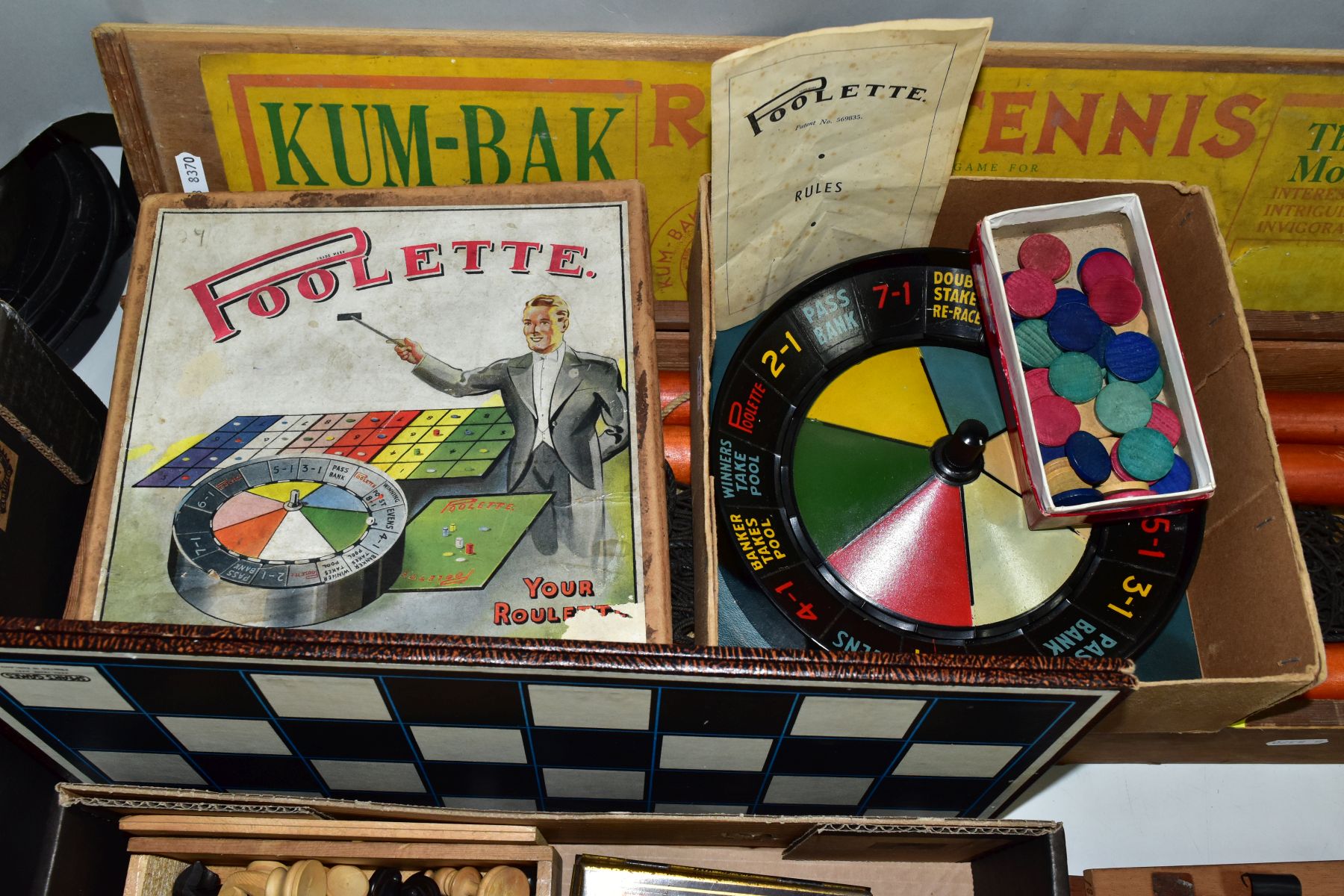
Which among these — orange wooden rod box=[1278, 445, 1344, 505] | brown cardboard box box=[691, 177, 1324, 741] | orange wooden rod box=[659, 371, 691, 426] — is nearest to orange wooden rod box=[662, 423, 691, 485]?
orange wooden rod box=[659, 371, 691, 426]

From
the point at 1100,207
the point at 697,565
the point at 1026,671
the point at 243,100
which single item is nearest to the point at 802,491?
the point at 697,565

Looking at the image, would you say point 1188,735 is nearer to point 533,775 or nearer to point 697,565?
point 697,565

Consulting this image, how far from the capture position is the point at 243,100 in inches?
46.0

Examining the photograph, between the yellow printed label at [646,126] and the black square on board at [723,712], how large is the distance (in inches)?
24.1

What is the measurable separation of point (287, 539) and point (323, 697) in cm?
17

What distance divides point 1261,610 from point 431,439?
32.5 inches

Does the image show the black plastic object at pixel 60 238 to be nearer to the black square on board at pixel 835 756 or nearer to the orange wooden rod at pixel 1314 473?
the black square on board at pixel 835 756

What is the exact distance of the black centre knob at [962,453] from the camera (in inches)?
42.2

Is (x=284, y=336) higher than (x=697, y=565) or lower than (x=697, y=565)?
higher

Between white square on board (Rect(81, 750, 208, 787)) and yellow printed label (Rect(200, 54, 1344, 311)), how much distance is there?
0.61m

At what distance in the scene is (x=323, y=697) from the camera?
3.09 ft

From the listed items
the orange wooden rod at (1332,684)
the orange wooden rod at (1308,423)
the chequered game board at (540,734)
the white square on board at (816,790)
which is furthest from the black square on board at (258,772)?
the orange wooden rod at (1308,423)

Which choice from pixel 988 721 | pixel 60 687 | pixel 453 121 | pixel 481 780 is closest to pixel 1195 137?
pixel 988 721

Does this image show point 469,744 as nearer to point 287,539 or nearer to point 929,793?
point 287,539
